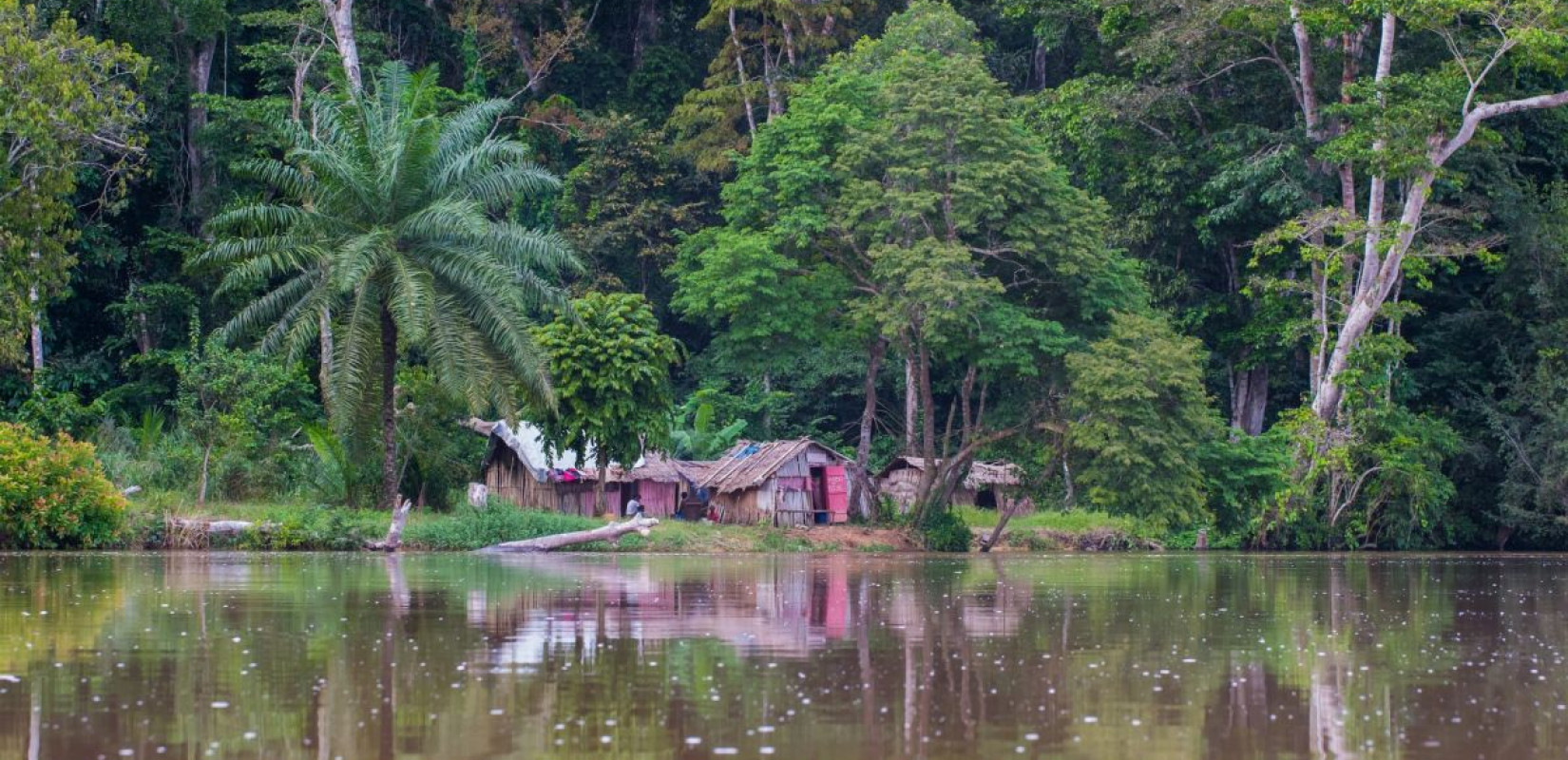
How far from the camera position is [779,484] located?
41938 millimetres

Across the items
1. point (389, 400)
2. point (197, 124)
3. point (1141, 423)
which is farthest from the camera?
point (197, 124)

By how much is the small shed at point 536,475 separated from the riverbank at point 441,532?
3.57m

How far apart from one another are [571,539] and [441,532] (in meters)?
2.42

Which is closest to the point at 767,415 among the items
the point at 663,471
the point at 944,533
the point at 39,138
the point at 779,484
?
the point at 779,484

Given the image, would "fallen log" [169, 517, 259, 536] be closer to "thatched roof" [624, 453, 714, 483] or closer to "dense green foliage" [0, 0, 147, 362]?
"dense green foliage" [0, 0, 147, 362]

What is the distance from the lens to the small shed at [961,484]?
146 ft

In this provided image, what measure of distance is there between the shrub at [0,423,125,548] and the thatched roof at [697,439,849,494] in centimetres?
1516

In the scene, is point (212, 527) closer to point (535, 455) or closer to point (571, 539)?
point (571, 539)

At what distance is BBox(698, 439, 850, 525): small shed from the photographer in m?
41.3

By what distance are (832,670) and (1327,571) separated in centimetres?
1782

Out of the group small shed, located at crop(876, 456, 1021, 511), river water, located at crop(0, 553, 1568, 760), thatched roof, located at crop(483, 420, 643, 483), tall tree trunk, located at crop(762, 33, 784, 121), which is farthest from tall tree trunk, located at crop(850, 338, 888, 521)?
river water, located at crop(0, 553, 1568, 760)

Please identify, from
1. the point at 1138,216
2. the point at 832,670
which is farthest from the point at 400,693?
the point at 1138,216

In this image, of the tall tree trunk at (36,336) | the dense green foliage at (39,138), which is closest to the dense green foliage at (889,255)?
the dense green foliage at (39,138)

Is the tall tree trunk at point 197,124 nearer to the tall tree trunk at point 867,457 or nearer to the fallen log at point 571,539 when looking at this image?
the fallen log at point 571,539
